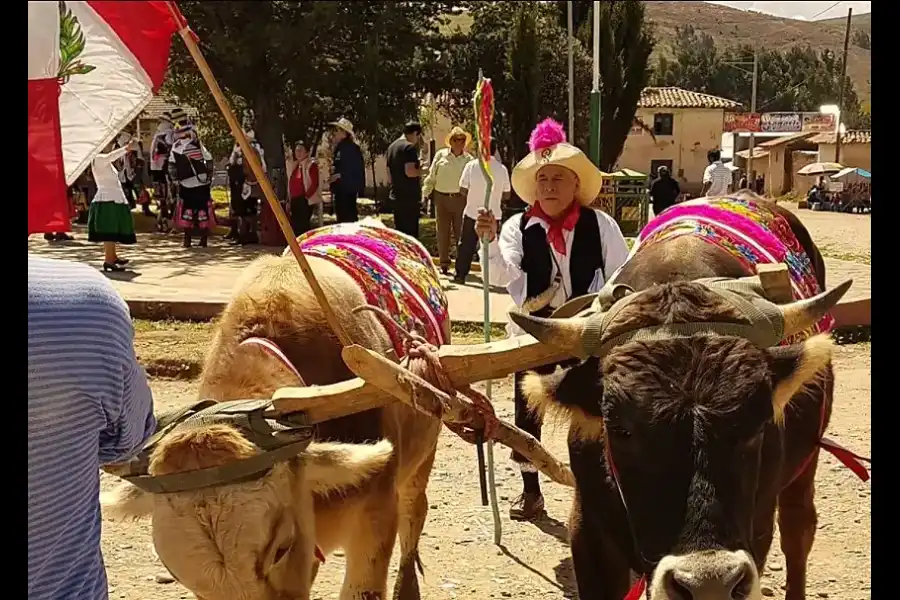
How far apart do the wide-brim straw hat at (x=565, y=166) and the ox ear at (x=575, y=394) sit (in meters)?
2.05

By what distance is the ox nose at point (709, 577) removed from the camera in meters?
2.60

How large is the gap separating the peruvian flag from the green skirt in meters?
11.0

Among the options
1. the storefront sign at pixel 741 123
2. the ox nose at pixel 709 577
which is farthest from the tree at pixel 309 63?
the storefront sign at pixel 741 123

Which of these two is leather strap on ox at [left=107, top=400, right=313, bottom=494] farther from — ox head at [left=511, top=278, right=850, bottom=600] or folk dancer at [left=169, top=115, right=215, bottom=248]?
folk dancer at [left=169, top=115, right=215, bottom=248]

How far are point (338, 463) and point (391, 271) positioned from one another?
6.00 ft

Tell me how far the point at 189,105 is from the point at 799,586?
20.1 metres

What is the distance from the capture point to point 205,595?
9.41 ft

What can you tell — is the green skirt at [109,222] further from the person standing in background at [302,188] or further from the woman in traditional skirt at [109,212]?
the person standing in background at [302,188]

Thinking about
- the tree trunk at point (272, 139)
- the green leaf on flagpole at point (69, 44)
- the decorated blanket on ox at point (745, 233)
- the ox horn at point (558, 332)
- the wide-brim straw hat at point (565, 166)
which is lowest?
the ox horn at point (558, 332)

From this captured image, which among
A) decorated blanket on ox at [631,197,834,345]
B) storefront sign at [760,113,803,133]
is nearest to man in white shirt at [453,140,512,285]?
decorated blanket on ox at [631,197,834,345]

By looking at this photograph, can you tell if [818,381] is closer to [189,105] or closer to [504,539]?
[504,539]

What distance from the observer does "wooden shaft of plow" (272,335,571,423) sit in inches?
122

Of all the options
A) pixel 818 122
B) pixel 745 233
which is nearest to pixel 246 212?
pixel 745 233

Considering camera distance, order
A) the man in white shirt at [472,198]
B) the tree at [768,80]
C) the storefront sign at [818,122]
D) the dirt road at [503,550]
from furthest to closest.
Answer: the tree at [768,80] → the storefront sign at [818,122] → the man in white shirt at [472,198] → the dirt road at [503,550]
